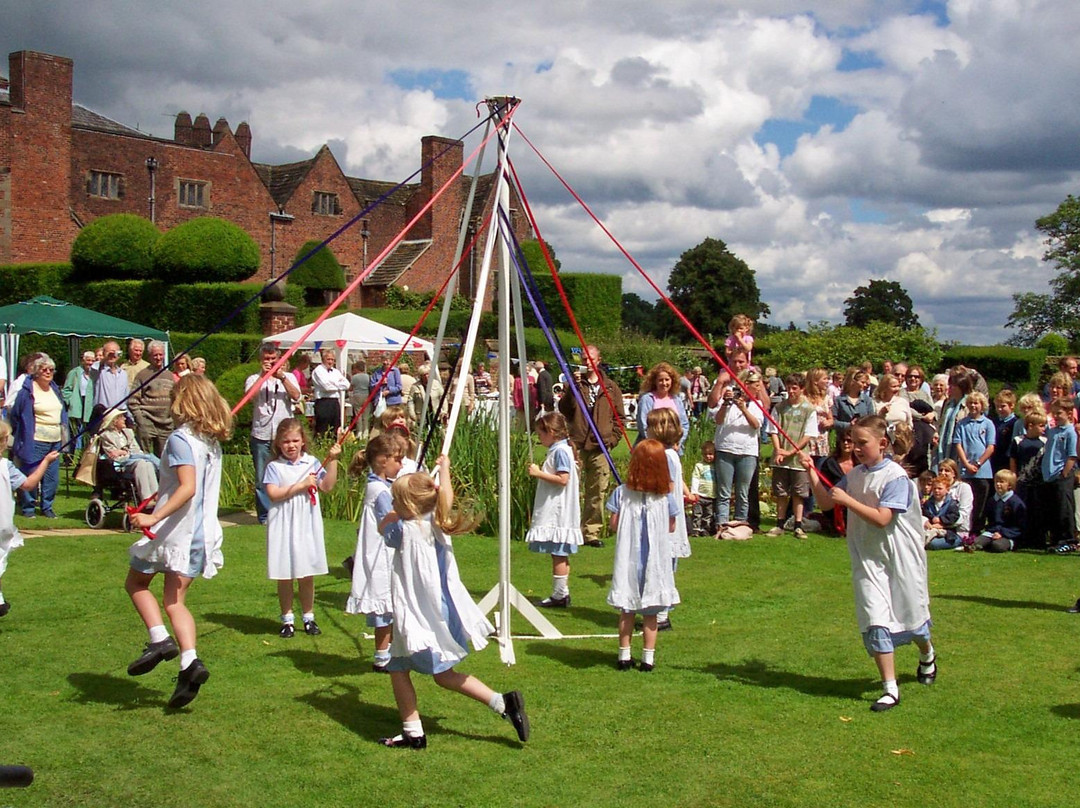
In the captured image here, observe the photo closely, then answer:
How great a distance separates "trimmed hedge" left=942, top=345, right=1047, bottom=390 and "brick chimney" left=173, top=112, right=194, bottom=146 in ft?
132

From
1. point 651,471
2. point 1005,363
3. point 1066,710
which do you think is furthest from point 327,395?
point 1005,363

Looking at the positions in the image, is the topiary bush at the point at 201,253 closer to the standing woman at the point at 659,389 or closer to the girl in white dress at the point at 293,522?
the standing woman at the point at 659,389

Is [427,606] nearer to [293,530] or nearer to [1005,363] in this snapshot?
[293,530]

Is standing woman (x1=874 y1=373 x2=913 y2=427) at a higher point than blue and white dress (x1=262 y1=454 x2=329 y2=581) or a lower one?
higher

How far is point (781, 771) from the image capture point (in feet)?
15.3

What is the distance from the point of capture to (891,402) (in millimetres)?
11461

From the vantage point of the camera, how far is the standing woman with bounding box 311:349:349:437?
1658 cm

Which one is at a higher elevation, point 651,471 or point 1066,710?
point 651,471

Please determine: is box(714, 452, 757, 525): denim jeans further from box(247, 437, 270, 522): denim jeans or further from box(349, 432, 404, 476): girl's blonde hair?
box(349, 432, 404, 476): girl's blonde hair

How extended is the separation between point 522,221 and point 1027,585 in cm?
4327

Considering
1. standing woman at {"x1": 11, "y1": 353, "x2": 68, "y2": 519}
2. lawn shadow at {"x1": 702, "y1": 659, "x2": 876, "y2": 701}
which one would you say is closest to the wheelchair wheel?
standing woman at {"x1": 11, "y1": 353, "x2": 68, "y2": 519}

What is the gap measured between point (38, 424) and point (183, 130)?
1844 inches

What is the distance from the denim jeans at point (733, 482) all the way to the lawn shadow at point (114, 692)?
6.53 metres

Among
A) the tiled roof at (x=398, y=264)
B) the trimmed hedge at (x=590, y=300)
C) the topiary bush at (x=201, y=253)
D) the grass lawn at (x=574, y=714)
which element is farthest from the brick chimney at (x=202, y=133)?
the grass lawn at (x=574, y=714)
